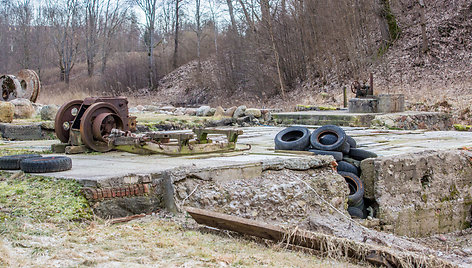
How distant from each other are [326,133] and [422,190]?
1.65 metres

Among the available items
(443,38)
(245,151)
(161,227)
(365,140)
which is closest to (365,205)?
(245,151)

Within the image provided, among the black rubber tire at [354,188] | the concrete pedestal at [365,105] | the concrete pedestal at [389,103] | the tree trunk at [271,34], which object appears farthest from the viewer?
the tree trunk at [271,34]

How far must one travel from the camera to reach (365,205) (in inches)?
274

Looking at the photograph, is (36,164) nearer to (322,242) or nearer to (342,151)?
(322,242)

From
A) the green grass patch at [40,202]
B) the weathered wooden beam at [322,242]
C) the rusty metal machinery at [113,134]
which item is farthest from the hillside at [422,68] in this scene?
the green grass patch at [40,202]

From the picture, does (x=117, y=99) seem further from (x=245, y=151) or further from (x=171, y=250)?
(x=171, y=250)

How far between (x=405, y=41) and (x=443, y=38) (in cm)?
178

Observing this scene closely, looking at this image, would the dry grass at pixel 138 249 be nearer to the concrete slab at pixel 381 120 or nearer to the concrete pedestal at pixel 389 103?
the concrete slab at pixel 381 120

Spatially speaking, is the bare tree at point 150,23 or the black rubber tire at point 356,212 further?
the bare tree at point 150,23

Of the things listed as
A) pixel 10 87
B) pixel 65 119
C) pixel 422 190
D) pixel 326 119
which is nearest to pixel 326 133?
pixel 422 190

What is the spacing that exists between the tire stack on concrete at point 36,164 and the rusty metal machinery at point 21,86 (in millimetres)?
13334

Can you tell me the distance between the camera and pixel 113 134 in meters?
7.38

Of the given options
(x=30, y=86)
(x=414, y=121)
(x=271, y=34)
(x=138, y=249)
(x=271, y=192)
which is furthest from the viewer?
(x=271, y=34)

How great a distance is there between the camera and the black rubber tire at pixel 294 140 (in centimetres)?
760
